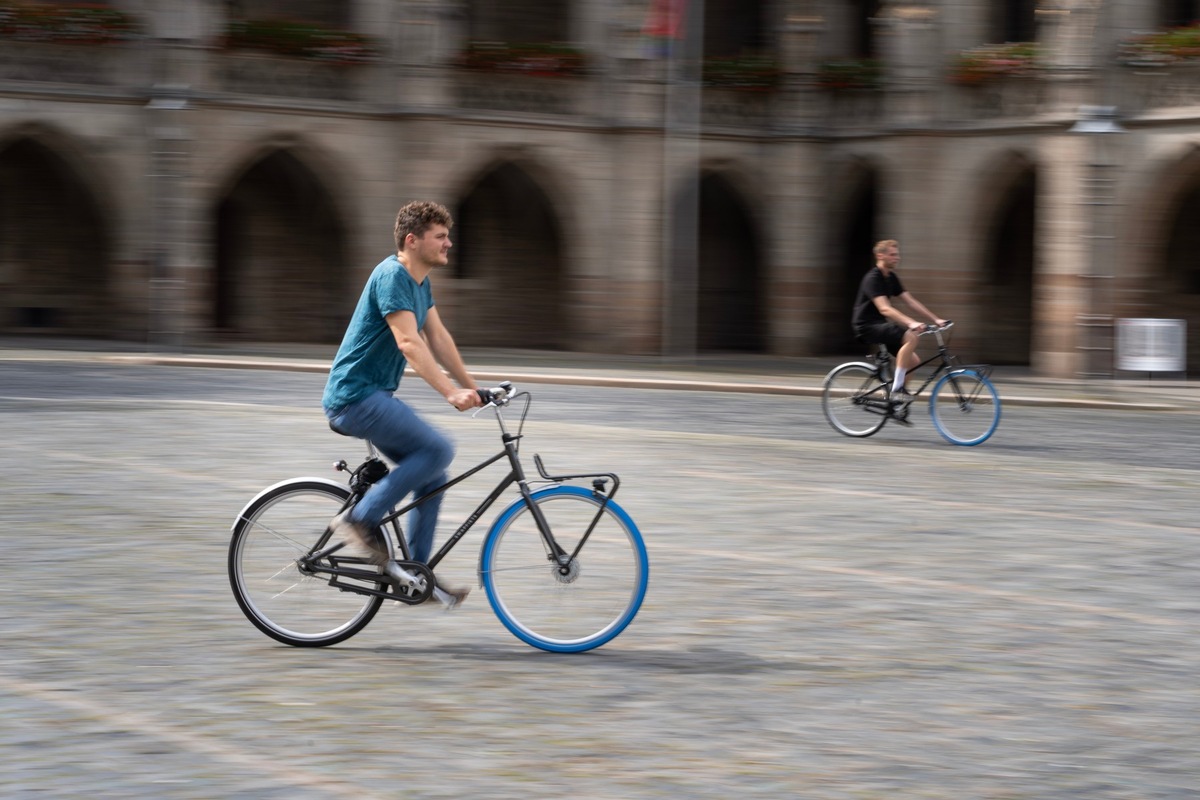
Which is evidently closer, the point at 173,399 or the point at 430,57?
the point at 173,399

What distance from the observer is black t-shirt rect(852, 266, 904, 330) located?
50.1ft

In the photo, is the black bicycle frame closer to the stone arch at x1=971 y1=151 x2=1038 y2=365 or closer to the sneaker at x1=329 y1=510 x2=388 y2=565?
the sneaker at x1=329 y1=510 x2=388 y2=565

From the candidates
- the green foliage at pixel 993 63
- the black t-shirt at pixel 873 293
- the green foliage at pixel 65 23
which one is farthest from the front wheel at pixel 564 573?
the green foliage at pixel 65 23

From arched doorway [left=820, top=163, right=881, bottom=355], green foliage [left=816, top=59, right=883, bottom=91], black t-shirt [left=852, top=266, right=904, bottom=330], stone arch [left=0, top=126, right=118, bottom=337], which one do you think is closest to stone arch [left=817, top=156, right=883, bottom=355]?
arched doorway [left=820, top=163, right=881, bottom=355]

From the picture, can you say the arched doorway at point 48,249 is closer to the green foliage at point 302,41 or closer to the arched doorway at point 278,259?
the arched doorway at point 278,259

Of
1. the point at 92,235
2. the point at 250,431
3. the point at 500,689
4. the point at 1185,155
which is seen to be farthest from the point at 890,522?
the point at 92,235

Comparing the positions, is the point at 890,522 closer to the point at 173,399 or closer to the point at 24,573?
the point at 24,573

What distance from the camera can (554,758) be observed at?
16.4 feet

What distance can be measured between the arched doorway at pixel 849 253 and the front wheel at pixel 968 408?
1600 centimetres

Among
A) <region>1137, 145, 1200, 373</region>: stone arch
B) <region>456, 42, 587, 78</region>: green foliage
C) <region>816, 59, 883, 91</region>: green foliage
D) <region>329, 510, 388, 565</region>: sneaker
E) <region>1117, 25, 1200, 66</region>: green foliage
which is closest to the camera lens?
<region>329, 510, 388, 565</region>: sneaker

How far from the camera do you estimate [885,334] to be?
1540 centimetres

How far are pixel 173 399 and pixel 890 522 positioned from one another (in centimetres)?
1006

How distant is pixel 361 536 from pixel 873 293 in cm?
954

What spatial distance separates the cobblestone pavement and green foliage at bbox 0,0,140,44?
59.3ft
